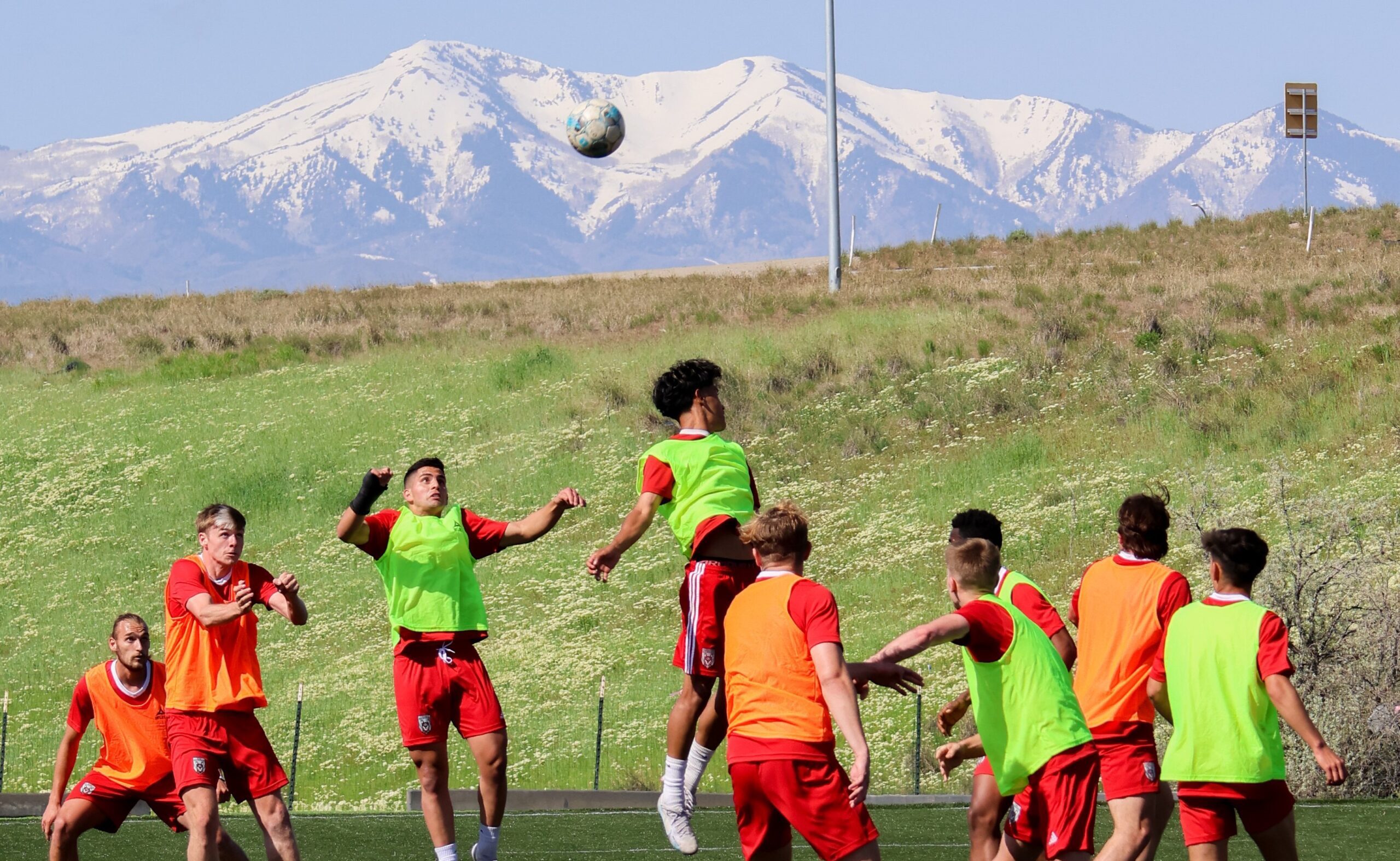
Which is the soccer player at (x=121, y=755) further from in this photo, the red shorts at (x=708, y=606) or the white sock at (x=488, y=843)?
the red shorts at (x=708, y=606)

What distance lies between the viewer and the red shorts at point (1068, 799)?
6.21 m

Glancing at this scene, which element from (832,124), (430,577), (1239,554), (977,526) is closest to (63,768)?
(430,577)

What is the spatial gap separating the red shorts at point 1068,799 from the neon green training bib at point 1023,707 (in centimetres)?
4

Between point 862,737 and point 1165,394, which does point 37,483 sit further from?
point 862,737

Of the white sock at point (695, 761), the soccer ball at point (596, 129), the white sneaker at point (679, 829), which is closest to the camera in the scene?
the white sneaker at point (679, 829)

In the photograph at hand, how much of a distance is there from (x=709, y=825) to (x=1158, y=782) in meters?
4.83

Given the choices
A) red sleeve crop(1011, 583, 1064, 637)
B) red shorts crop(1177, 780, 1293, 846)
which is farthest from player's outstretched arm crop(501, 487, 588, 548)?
red shorts crop(1177, 780, 1293, 846)

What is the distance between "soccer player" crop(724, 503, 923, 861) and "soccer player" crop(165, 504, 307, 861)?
2.24 meters

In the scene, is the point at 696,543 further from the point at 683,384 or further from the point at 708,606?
the point at 683,384

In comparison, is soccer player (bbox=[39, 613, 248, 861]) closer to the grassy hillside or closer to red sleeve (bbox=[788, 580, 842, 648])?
red sleeve (bbox=[788, 580, 842, 648])

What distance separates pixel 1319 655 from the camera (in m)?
14.1

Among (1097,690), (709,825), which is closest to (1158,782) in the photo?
(1097,690)

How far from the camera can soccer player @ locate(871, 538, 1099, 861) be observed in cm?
620

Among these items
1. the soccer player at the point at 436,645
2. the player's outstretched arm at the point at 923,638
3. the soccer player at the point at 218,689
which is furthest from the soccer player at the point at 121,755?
the player's outstretched arm at the point at 923,638
